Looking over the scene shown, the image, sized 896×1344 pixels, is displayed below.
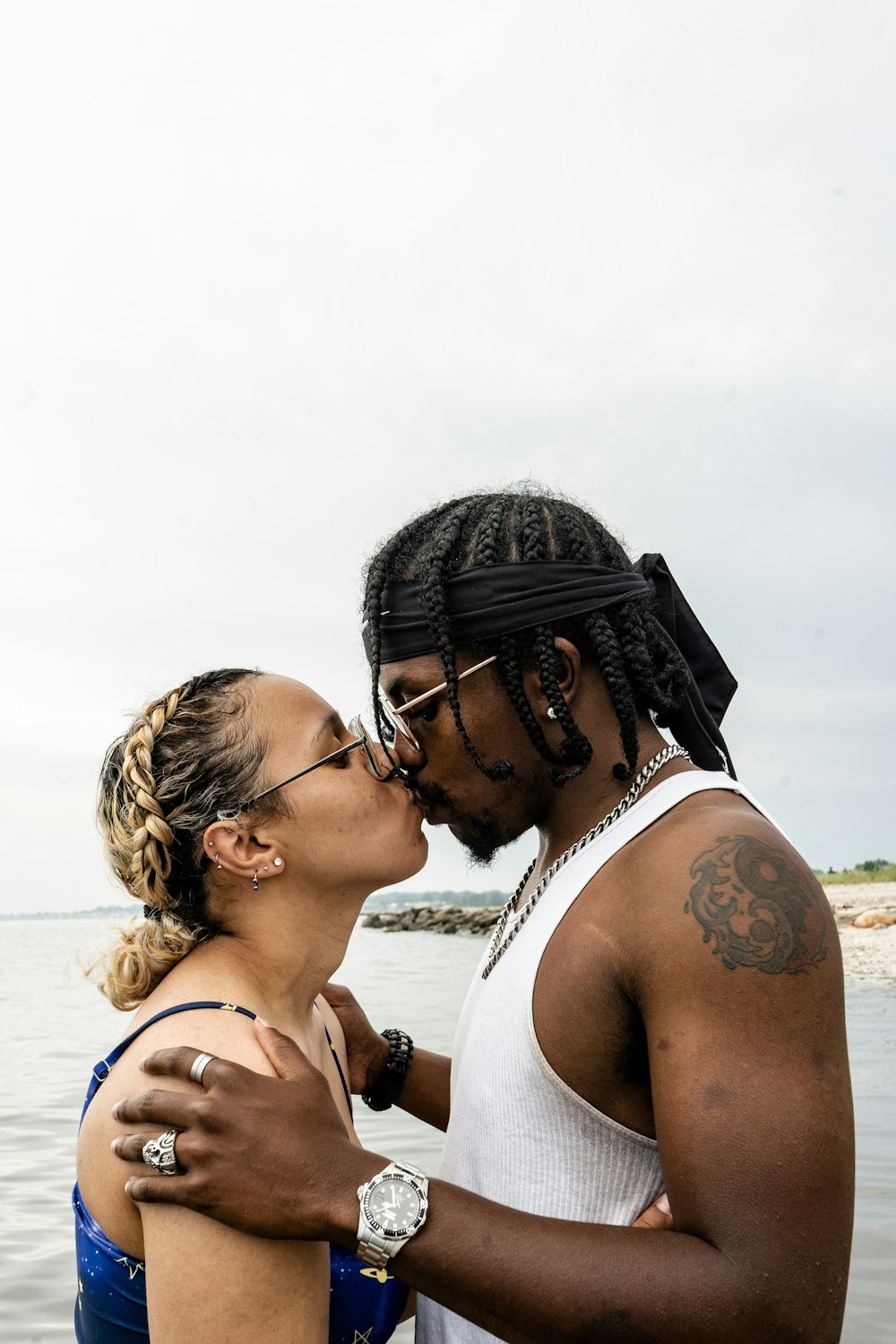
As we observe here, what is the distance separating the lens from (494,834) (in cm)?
324

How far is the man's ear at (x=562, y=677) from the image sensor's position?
3.10 metres

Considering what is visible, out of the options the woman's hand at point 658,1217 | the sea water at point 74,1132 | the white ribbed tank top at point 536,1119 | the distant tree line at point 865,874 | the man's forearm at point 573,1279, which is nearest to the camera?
the man's forearm at point 573,1279

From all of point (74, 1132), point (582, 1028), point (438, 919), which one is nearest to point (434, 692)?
point (582, 1028)

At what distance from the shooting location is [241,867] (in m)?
Result: 3.11

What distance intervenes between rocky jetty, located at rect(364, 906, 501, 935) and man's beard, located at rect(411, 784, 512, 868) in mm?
37423

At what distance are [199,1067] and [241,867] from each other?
0.78m

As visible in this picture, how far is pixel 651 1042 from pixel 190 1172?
0.97 metres

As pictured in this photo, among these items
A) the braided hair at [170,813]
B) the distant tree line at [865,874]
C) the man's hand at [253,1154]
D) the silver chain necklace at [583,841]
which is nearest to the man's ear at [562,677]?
the silver chain necklace at [583,841]

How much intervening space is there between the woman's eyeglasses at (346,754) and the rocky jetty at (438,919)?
123 ft

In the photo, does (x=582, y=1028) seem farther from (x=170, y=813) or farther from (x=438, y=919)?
(x=438, y=919)

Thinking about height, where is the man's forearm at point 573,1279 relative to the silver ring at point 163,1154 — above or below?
below

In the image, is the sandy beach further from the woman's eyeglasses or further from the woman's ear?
the woman's ear

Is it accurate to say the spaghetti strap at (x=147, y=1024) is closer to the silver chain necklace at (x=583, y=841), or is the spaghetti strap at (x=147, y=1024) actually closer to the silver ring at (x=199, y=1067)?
the silver ring at (x=199, y=1067)

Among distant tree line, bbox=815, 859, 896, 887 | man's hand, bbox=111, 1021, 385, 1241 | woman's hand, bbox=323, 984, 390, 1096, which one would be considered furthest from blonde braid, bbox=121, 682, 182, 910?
distant tree line, bbox=815, 859, 896, 887
